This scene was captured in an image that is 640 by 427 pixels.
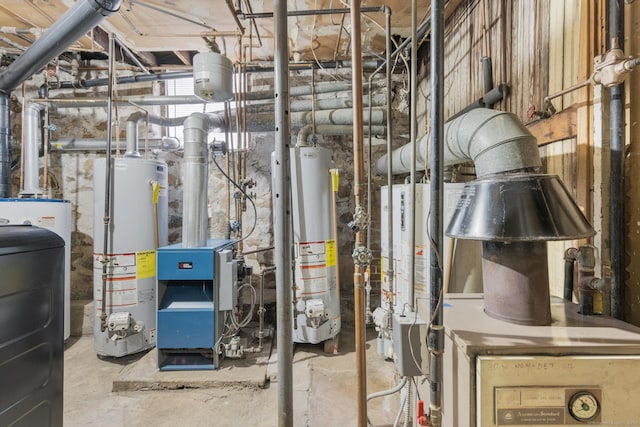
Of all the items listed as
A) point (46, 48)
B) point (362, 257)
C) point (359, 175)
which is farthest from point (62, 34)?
point (362, 257)

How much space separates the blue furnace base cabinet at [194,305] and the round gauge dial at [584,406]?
1778mm

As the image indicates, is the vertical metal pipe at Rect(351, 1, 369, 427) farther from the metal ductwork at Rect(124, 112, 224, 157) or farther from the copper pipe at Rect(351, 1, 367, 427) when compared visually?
the metal ductwork at Rect(124, 112, 224, 157)

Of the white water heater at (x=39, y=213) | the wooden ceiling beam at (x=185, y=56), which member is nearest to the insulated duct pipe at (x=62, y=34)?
the white water heater at (x=39, y=213)

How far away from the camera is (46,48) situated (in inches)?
75.2

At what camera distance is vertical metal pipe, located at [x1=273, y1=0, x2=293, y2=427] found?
83 centimetres

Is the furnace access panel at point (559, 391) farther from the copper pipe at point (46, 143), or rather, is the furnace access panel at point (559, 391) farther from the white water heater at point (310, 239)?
the copper pipe at point (46, 143)

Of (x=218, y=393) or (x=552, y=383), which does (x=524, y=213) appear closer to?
(x=552, y=383)

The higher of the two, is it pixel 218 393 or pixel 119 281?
pixel 119 281

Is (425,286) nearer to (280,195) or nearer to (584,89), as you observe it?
(584,89)

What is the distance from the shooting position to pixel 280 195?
0.84 m

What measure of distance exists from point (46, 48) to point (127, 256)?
4.66 ft

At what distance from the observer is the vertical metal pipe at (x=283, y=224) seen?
832 millimetres

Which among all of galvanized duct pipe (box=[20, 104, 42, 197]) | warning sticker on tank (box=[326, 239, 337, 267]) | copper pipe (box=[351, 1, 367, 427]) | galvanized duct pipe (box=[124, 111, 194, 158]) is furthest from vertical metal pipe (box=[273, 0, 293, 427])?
galvanized duct pipe (box=[20, 104, 42, 197])

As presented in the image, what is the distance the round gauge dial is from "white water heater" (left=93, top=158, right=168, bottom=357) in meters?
2.40
